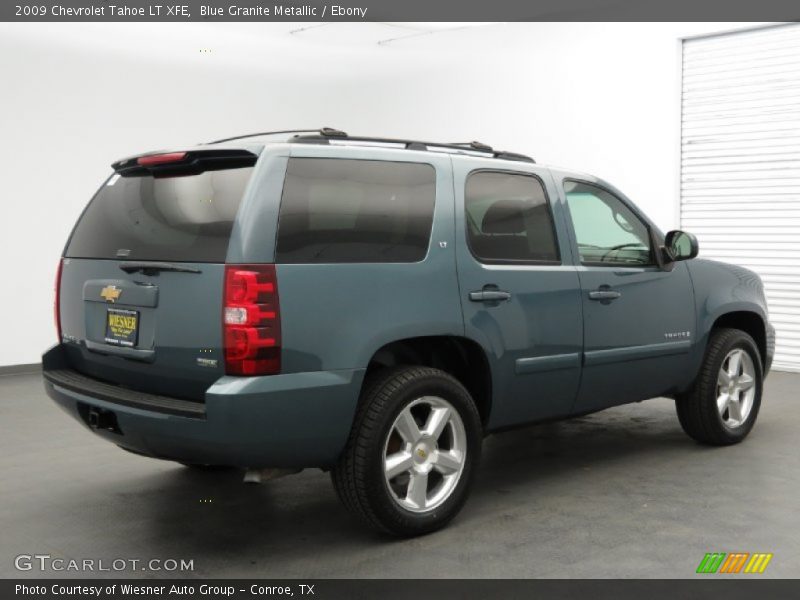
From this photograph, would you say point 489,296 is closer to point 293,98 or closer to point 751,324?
point 751,324

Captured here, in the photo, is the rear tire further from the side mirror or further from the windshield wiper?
the windshield wiper

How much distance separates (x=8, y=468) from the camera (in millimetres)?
5605

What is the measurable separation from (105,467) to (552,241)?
10.1 ft

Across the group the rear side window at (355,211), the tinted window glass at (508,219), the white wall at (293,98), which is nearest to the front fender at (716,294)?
the tinted window glass at (508,219)

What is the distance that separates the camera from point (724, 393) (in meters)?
5.86

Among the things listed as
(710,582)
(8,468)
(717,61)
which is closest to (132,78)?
(8,468)

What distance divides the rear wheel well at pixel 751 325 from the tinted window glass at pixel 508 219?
189cm

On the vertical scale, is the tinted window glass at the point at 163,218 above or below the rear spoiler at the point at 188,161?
below

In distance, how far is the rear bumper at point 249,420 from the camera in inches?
138

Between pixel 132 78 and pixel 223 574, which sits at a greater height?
pixel 132 78

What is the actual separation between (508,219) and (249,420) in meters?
1.82

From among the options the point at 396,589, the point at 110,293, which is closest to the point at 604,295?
the point at 396,589
